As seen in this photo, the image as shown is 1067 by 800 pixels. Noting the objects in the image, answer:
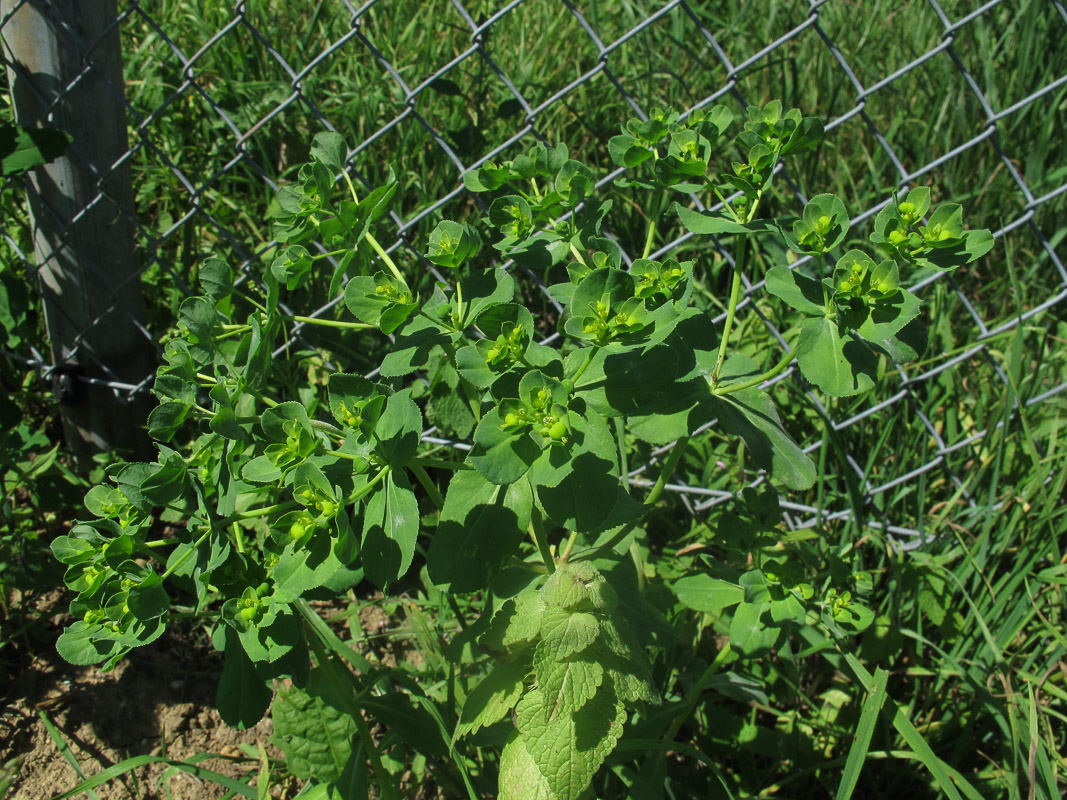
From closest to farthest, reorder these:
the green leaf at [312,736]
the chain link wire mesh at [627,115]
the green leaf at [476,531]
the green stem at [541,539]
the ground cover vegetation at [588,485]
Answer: the ground cover vegetation at [588,485] → the green leaf at [476,531] → the green stem at [541,539] → the green leaf at [312,736] → the chain link wire mesh at [627,115]

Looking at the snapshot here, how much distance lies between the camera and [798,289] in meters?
1.55

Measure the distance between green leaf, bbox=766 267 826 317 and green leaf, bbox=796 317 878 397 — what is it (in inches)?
1.0

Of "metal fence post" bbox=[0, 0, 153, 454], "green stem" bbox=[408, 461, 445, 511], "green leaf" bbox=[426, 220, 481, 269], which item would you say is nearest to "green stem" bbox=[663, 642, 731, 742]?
"green stem" bbox=[408, 461, 445, 511]

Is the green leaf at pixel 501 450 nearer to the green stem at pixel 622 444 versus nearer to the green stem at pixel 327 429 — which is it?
the green stem at pixel 327 429

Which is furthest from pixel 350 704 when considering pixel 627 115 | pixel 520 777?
pixel 627 115

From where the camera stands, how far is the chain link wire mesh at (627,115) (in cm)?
270

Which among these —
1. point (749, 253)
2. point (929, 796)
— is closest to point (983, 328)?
point (749, 253)

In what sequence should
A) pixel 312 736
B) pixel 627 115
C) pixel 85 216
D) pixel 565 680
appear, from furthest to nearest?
1. pixel 627 115
2. pixel 85 216
3. pixel 312 736
4. pixel 565 680

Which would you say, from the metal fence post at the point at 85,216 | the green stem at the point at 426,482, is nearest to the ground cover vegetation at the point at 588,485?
the green stem at the point at 426,482

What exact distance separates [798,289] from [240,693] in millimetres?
1303

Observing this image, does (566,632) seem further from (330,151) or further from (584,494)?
(330,151)

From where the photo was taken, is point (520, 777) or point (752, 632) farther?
point (752, 632)

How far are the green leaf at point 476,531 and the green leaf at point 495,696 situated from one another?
224 mm

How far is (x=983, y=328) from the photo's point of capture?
89.0 inches
